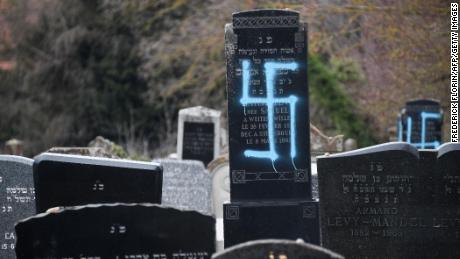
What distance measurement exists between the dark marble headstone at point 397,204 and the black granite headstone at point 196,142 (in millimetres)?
9282

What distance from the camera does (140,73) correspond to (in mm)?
35094

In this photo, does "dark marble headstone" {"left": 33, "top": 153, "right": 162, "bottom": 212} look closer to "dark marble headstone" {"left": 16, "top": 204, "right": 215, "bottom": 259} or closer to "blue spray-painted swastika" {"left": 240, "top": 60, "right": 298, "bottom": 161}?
"blue spray-painted swastika" {"left": 240, "top": 60, "right": 298, "bottom": 161}

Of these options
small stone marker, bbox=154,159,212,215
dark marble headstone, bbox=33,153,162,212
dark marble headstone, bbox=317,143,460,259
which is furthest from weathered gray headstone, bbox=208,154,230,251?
dark marble headstone, bbox=33,153,162,212

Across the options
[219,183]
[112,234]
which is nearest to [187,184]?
[219,183]

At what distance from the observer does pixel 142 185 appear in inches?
360

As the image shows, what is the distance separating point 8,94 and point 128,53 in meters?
5.05

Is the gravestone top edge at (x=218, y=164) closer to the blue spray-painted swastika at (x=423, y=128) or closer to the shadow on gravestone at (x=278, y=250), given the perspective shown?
the blue spray-painted swastika at (x=423, y=128)

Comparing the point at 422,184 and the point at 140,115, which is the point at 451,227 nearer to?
the point at 422,184

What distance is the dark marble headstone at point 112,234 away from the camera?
7582 mm

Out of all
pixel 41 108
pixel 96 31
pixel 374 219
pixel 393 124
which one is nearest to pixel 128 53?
pixel 96 31

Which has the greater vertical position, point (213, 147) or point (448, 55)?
point (448, 55)

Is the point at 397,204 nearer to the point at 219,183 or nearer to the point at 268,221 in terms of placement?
the point at 268,221

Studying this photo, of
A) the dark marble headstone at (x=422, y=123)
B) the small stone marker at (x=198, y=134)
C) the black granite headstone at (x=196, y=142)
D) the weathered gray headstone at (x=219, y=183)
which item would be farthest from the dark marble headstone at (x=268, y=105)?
the dark marble headstone at (x=422, y=123)

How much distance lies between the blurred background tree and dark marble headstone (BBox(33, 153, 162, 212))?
14.8 meters
